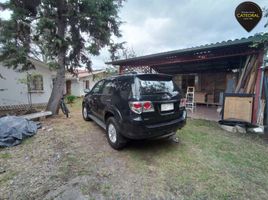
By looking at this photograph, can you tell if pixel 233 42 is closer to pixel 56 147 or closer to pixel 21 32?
pixel 56 147

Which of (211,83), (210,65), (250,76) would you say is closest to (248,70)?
(250,76)

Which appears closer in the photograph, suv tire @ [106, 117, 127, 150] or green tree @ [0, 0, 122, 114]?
suv tire @ [106, 117, 127, 150]

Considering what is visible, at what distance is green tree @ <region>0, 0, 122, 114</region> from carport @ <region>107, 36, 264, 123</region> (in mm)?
2367

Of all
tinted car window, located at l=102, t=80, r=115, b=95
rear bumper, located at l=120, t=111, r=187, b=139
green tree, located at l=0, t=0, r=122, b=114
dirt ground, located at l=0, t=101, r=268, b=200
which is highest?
green tree, located at l=0, t=0, r=122, b=114

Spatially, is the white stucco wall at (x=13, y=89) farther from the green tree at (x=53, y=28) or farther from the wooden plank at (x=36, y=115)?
the wooden plank at (x=36, y=115)

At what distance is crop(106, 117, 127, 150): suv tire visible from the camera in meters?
3.63

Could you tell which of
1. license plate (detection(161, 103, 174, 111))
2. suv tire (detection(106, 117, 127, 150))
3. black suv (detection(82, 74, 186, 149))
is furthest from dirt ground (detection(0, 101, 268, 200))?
license plate (detection(161, 103, 174, 111))

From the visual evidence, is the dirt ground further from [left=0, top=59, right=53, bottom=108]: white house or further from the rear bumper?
[left=0, top=59, right=53, bottom=108]: white house

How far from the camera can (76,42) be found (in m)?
8.91

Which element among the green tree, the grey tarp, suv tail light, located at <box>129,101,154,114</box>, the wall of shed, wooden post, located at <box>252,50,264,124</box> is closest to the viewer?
suv tail light, located at <box>129,101,154,114</box>

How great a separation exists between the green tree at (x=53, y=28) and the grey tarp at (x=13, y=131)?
3.18 metres

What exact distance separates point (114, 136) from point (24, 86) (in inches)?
406

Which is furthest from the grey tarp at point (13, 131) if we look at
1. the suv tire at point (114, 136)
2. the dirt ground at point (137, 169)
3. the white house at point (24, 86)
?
the white house at point (24, 86)

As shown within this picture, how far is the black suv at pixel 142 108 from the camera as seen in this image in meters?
3.15
